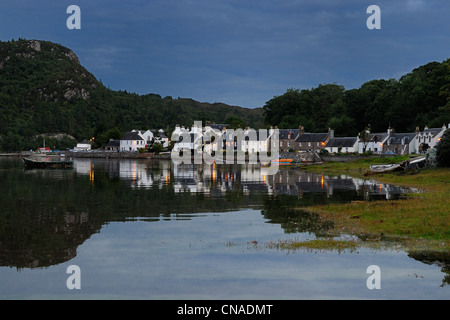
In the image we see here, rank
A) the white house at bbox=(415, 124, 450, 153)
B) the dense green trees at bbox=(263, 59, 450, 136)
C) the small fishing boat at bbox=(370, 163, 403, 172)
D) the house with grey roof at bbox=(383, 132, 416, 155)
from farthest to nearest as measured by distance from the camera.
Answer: the dense green trees at bbox=(263, 59, 450, 136) < the house with grey roof at bbox=(383, 132, 416, 155) < the white house at bbox=(415, 124, 450, 153) < the small fishing boat at bbox=(370, 163, 403, 172)

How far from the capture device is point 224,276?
1925cm

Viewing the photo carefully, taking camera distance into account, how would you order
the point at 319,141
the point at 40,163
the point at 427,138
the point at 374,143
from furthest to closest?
the point at 319,141 < the point at 374,143 < the point at 427,138 < the point at 40,163

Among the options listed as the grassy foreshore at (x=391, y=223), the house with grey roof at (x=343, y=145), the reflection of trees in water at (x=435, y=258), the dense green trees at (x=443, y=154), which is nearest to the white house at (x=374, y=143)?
the house with grey roof at (x=343, y=145)

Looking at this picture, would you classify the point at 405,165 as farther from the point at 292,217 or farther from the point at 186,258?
the point at 186,258

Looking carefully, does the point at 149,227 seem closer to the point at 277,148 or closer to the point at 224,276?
the point at 224,276

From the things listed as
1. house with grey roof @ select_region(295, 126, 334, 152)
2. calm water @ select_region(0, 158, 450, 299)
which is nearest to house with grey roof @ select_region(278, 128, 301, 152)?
house with grey roof @ select_region(295, 126, 334, 152)

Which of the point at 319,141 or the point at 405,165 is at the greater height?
the point at 319,141

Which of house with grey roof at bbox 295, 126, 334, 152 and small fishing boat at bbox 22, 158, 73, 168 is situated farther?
house with grey roof at bbox 295, 126, 334, 152

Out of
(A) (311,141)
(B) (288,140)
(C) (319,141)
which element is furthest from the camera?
(B) (288,140)

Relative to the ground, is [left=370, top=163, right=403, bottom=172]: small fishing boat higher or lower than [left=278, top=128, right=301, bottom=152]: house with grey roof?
lower

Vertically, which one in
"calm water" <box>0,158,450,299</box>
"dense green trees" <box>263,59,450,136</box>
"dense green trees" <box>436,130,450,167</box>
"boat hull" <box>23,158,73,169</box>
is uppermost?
"dense green trees" <box>263,59,450,136</box>

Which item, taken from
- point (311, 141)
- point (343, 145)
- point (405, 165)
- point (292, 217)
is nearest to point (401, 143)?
point (343, 145)

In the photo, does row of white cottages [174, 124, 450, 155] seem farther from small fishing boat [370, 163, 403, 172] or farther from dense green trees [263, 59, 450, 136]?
small fishing boat [370, 163, 403, 172]

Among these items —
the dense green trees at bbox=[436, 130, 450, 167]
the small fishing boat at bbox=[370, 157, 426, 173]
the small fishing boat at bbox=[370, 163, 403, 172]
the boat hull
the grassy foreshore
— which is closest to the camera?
the grassy foreshore
